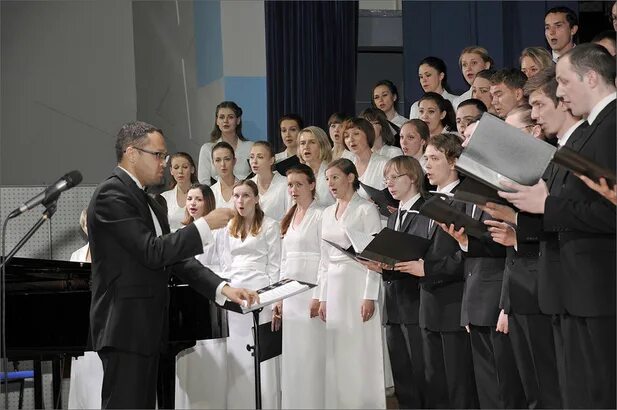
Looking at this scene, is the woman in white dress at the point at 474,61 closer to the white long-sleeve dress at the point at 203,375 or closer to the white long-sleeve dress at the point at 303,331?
the white long-sleeve dress at the point at 303,331

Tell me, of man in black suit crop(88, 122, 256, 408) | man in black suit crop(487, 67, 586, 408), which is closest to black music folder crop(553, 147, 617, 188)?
man in black suit crop(487, 67, 586, 408)

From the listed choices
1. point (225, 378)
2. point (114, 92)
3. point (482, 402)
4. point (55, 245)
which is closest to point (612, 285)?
point (482, 402)

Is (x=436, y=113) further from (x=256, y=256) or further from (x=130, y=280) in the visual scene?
(x=130, y=280)

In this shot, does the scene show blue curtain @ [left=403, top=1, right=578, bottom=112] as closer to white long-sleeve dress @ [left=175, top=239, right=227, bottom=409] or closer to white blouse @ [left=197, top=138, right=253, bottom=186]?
white blouse @ [left=197, top=138, right=253, bottom=186]

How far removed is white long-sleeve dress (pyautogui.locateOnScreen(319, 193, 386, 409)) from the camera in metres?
5.63

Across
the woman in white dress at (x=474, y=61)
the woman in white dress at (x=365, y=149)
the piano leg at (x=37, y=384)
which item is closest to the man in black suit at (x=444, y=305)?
the woman in white dress at (x=365, y=149)

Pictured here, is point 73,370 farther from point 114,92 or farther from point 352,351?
point 114,92

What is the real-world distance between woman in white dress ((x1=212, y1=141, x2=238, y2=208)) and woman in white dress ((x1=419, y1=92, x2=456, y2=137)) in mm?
1359

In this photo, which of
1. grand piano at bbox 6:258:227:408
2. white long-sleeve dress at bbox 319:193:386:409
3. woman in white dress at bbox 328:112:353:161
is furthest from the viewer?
woman in white dress at bbox 328:112:353:161

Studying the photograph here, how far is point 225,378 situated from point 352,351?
2.78 ft

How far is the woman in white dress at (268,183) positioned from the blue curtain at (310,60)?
1.37 m

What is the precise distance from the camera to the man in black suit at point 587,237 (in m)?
3.00

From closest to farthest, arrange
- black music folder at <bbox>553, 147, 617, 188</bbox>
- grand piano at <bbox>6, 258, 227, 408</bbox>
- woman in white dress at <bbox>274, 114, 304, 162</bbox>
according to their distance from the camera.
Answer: black music folder at <bbox>553, 147, 617, 188</bbox>, grand piano at <bbox>6, 258, 227, 408</bbox>, woman in white dress at <bbox>274, 114, 304, 162</bbox>

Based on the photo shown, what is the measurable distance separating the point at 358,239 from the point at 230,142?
2.77 meters
